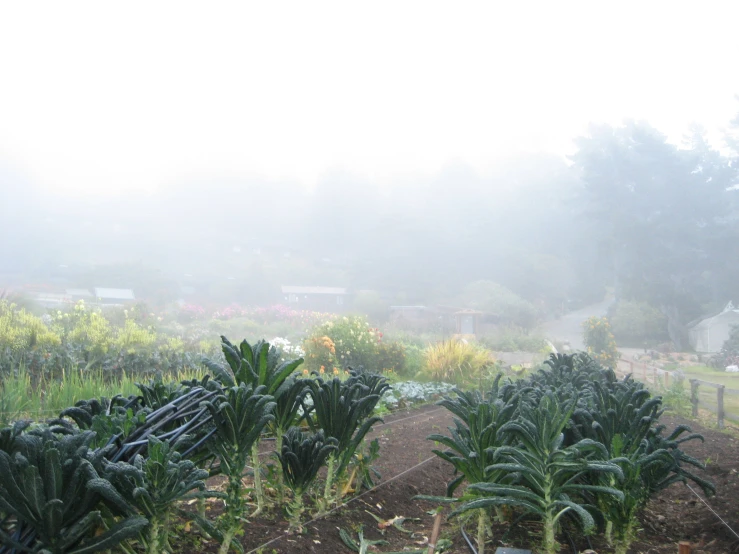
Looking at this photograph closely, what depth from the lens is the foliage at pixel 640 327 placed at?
84.7 feet

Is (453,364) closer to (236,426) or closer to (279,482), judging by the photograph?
(279,482)

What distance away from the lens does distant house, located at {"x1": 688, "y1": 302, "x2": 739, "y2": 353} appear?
23.5 meters

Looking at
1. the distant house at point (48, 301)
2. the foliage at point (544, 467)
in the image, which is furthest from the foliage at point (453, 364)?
the distant house at point (48, 301)

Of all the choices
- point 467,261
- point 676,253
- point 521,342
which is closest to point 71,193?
point 467,261

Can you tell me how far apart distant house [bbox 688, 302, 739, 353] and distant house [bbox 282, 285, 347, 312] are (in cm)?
1658

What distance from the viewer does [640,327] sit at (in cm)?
2588

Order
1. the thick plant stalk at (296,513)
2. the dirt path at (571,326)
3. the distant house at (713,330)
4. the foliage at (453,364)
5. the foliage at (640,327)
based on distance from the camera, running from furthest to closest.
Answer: the foliage at (640,327), the dirt path at (571,326), the distant house at (713,330), the foliage at (453,364), the thick plant stalk at (296,513)

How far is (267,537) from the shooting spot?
6.46ft

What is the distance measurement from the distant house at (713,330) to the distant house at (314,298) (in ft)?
54.4

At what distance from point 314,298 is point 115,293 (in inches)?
405

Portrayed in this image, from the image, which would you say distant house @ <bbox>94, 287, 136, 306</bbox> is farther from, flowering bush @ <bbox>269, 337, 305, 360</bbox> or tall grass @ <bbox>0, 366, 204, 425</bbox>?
tall grass @ <bbox>0, 366, 204, 425</bbox>

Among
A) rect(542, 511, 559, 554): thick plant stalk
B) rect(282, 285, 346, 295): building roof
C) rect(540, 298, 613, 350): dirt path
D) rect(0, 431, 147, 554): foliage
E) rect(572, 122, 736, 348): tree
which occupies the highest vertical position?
rect(572, 122, 736, 348): tree

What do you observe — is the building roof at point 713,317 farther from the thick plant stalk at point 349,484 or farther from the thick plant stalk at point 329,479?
the thick plant stalk at point 329,479

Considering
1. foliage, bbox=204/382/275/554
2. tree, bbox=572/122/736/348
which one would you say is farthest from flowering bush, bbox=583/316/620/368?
foliage, bbox=204/382/275/554
